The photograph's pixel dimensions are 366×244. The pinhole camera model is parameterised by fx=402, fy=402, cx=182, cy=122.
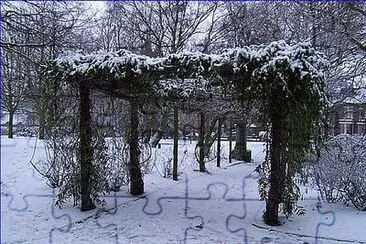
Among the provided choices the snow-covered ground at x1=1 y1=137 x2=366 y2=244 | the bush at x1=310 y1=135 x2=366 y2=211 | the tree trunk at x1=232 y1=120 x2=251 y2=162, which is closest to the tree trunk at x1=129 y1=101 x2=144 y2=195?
the snow-covered ground at x1=1 y1=137 x2=366 y2=244

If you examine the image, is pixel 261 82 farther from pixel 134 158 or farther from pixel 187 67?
pixel 134 158

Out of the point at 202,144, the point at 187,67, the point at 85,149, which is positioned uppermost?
the point at 187,67

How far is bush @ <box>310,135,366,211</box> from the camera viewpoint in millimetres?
6711

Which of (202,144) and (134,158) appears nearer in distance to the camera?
(134,158)

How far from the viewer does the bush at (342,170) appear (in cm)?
671

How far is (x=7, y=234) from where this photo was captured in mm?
5168

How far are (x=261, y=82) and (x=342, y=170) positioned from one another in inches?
106

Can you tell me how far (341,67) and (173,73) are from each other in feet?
32.0

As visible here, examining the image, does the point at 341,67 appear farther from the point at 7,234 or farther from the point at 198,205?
the point at 7,234

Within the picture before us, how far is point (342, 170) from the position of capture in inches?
274
